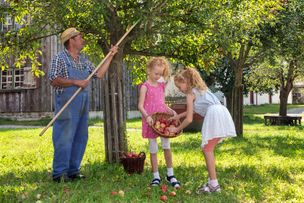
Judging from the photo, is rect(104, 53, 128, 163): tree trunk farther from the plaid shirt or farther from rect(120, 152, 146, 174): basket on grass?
the plaid shirt

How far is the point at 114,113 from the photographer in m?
7.56

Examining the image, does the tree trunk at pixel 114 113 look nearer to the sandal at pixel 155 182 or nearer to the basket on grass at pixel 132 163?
the basket on grass at pixel 132 163

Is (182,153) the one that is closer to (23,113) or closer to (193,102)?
(193,102)

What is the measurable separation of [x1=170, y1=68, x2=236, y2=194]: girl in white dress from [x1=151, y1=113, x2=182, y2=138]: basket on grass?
18 centimetres

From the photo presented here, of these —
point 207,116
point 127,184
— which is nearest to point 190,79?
point 207,116

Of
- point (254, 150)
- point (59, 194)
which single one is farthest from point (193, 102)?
point (254, 150)

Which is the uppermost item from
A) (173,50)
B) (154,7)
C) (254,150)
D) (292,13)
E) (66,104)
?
(292,13)

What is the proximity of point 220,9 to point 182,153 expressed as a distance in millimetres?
3580

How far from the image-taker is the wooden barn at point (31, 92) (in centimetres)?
2167

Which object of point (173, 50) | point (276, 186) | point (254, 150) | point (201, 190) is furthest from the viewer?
point (254, 150)

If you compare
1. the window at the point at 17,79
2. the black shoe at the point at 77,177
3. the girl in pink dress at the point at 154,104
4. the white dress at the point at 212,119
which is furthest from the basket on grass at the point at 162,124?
the window at the point at 17,79

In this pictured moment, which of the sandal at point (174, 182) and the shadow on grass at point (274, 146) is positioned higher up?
the sandal at point (174, 182)

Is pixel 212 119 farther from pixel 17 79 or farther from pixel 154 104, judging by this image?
pixel 17 79

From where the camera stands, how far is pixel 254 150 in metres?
10.4
